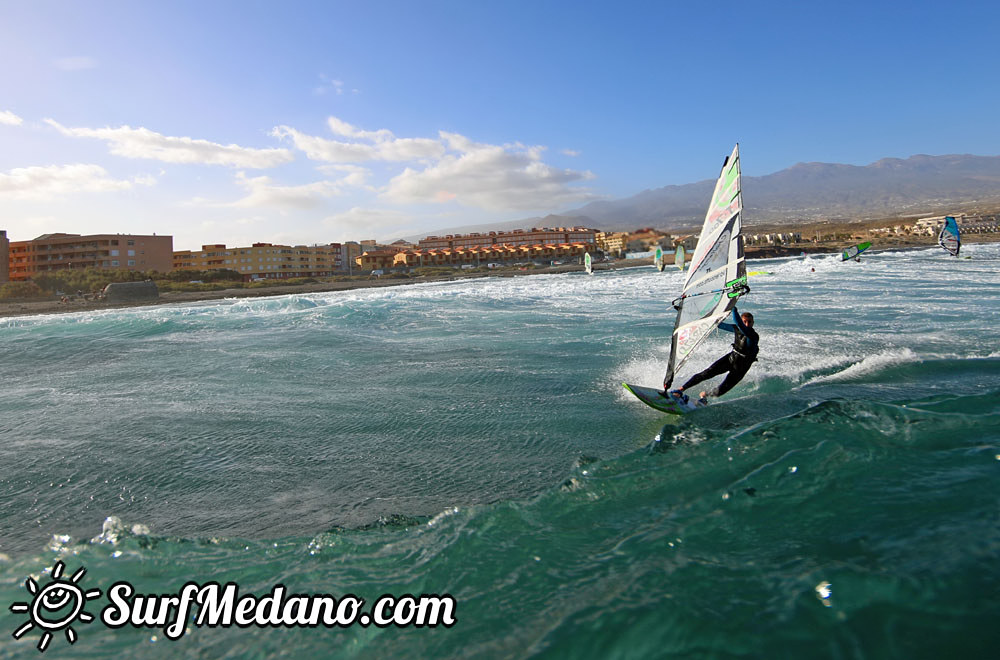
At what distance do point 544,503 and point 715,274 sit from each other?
14.6 feet

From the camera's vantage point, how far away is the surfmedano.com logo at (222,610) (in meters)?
3.59

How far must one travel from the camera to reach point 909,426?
621 cm

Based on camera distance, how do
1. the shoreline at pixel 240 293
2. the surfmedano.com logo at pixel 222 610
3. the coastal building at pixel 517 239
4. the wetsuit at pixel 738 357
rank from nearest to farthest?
1. the surfmedano.com logo at pixel 222 610
2. the wetsuit at pixel 738 357
3. the shoreline at pixel 240 293
4. the coastal building at pixel 517 239

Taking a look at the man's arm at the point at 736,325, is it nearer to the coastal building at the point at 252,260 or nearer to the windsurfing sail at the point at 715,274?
the windsurfing sail at the point at 715,274

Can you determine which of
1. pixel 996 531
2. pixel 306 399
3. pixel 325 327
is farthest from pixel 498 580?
pixel 325 327

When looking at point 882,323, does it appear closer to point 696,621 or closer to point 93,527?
point 696,621

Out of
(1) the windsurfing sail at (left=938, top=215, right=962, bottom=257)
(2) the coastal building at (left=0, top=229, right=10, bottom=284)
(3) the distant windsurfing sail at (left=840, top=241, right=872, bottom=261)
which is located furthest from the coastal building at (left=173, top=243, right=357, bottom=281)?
(1) the windsurfing sail at (left=938, top=215, right=962, bottom=257)

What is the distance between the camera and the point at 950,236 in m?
39.2

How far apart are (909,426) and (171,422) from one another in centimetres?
989

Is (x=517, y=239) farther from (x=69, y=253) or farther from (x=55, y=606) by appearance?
(x=55, y=606)

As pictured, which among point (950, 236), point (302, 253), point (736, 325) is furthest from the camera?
point (302, 253)

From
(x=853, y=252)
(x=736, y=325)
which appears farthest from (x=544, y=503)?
(x=853, y=252)

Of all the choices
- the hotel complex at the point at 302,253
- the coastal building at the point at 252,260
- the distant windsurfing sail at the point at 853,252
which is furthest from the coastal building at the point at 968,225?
the coastal building at the point at 252,260

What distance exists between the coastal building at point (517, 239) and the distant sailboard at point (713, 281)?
24.9 m
